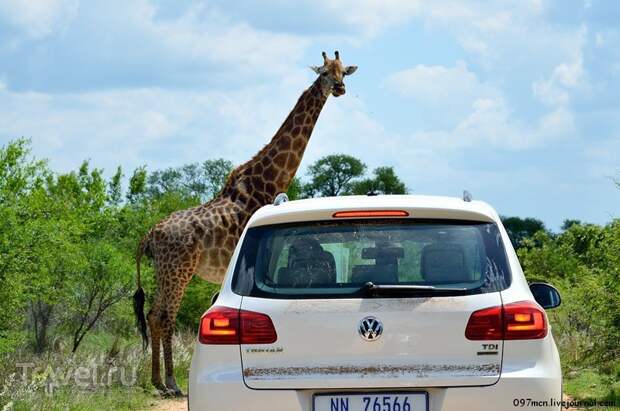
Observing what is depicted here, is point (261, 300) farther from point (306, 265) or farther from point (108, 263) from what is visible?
point (108, 263)

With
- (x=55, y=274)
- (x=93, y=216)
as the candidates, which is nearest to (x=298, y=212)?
(x=55, y=274)

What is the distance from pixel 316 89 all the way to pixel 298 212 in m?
10.0

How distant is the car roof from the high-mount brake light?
2cm

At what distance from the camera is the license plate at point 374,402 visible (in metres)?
5.82

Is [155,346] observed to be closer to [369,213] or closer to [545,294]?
[545,294]

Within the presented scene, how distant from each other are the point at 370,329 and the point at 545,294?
154cm

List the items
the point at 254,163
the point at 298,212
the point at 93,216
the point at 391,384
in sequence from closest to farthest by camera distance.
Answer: the point at 391,384
the point at 298,212
the point at 254,163
the point at 93,216

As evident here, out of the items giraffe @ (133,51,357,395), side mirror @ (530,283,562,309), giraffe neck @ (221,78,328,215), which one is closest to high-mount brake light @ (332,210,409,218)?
side mirror @ (530,283,562,309)

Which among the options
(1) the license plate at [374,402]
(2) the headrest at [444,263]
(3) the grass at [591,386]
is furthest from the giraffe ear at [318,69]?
(1) the license plate at [374,402]

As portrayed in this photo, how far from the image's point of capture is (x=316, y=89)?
1614cm

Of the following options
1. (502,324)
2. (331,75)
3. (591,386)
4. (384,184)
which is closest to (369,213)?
(502,324)

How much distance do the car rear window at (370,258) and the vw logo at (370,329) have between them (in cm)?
15

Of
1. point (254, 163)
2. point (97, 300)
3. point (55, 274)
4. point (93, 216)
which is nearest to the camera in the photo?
point (254, 163)

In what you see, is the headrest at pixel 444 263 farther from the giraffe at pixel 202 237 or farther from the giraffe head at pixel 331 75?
the giraffe head at pixel 331 75
